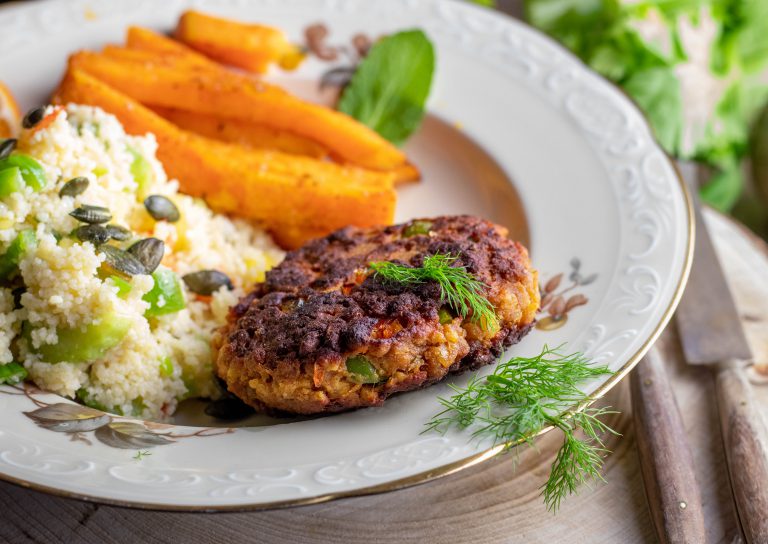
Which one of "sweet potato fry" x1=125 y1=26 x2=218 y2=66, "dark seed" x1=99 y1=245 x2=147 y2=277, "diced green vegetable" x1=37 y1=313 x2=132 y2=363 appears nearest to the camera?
"diced green vegetable" x1=37 y1=313 x2=132 y2=363

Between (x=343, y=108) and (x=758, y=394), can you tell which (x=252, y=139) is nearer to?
(x=343, y=108)

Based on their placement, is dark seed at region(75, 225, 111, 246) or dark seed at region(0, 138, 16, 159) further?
dark seed at region(0, 138, 16, 159)

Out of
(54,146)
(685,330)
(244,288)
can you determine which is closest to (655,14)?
(685,330)

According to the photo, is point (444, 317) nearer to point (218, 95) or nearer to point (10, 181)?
point (10, 181)

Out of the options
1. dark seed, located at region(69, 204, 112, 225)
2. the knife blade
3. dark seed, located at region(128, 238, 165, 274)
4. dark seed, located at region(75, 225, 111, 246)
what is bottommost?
the knife blade

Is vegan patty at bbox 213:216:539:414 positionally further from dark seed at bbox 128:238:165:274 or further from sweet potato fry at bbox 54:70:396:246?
sweet potato fry at bbox 54:70:396:246

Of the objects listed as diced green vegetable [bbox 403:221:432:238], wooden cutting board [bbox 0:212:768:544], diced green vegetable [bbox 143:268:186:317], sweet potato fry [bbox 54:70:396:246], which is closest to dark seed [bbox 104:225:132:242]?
diced green vegetable [bbox 143:268:186:317]

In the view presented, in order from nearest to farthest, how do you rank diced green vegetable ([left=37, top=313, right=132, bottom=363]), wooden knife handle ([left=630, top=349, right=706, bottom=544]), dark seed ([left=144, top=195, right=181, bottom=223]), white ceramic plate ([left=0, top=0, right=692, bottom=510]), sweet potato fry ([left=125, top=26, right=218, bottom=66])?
white ceramic plate ([left=0, top=0, right=692, bottom=510]) < wooden knife handle ([left=630, top=349, right=706, bottom=544]) < diced green vegetable ([left=37, top=313, right=132, bottom=363]) < dark seed ([left=144, top=195, right=181, bottom=223]) < sweet potato fry ([left=125, top=26, right=218, bottom=66])

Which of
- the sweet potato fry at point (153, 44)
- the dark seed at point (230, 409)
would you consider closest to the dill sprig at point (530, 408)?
the dark seed at point (230, 409)
